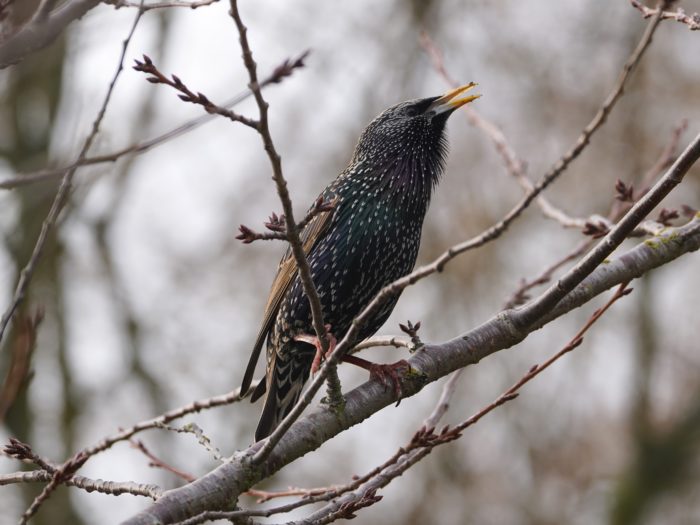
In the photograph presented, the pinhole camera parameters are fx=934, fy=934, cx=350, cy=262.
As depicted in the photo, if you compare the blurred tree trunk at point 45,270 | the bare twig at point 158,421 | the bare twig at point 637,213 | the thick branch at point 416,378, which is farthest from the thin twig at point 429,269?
the blurred tree trunk at point 45,270

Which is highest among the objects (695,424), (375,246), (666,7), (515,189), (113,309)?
(113,309)

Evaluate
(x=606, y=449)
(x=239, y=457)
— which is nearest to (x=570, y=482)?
(x=606, y=449)

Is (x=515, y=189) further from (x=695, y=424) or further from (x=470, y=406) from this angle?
(x=695, y=424)

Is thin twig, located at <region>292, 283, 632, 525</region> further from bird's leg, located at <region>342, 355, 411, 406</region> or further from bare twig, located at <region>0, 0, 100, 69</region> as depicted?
bare twig, located at <region>0, 0, 100, 69</region>

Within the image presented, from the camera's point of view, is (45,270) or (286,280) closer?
(286,280)

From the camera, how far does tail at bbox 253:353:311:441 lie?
438cm

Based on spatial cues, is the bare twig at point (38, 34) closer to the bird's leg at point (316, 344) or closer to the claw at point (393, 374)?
the bird's leg at point (316, 344)

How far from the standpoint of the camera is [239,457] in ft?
9.30

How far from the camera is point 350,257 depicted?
168 inches

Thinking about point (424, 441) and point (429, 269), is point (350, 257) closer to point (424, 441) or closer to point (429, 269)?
point (424, 441)

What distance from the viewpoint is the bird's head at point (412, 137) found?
4680mm

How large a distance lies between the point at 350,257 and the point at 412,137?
928 mm

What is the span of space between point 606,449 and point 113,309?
6.75 m

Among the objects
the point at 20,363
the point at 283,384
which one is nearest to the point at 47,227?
the point at 20,363
